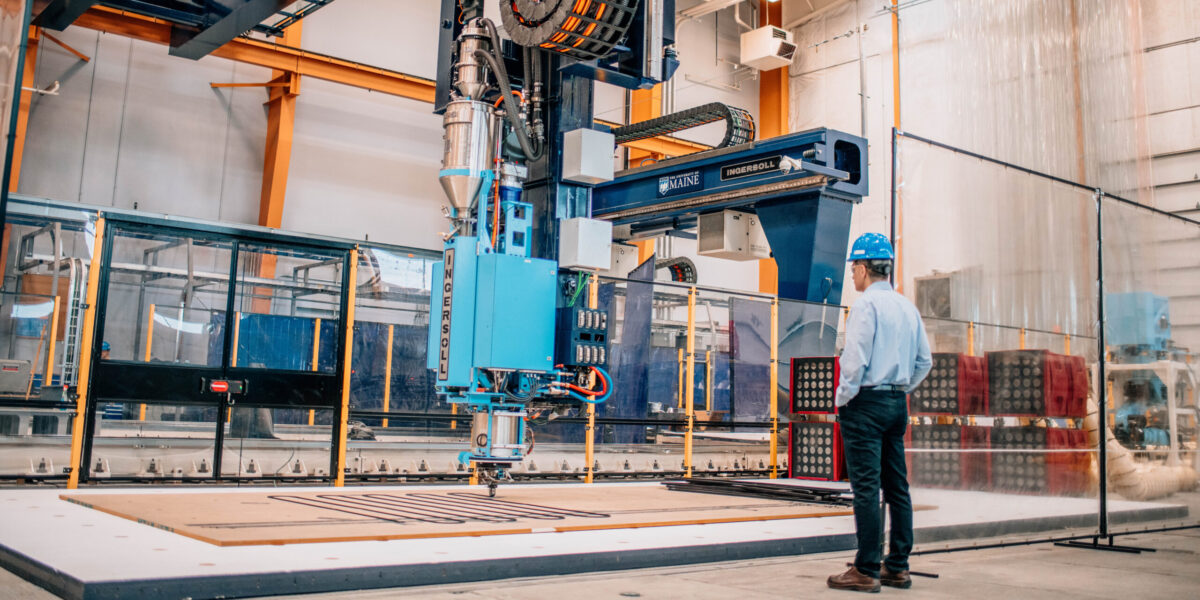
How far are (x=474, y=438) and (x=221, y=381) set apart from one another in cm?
234

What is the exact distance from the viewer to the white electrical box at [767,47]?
698 inches

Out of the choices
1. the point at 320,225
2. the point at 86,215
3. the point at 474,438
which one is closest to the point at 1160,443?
the point at 474,438

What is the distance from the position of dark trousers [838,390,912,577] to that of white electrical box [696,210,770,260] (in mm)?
5648

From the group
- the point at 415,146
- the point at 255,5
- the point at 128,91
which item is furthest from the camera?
the point at 415,146

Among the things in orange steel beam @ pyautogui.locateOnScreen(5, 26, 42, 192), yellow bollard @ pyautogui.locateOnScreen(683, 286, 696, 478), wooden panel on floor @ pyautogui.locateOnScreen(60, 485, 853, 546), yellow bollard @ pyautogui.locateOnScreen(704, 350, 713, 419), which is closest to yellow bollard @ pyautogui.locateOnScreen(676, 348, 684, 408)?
yellow bollard @ pyautogui.locateOnScreen(683, 286, 696, 478)

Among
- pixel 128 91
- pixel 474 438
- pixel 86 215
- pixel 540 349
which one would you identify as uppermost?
pixel 128 91

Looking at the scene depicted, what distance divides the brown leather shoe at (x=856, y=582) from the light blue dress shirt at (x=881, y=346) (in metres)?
0.74

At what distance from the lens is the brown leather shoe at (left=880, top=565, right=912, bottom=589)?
4184 millimetres

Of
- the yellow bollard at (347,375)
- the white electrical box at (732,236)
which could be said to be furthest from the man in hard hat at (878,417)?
the white electrical box at (732,236)

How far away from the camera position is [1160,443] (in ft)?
22.5

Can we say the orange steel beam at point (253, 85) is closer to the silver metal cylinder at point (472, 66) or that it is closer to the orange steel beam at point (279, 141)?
the orange steel beam at point (279, 141)

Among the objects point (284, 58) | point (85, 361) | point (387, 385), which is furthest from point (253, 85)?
point (85, 361)

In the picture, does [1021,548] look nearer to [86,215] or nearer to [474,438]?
[474,438]

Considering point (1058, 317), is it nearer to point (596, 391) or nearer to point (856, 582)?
point (856, 582)
